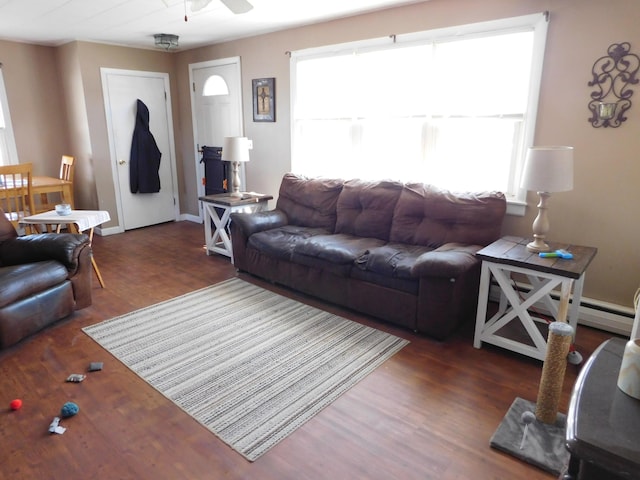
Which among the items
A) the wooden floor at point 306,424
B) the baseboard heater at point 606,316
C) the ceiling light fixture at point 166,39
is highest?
the ceiling light fixture at point 166,39

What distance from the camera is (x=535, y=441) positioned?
1.87m

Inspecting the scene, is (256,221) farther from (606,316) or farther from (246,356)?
(606,316)

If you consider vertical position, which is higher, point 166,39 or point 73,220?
point 166,39

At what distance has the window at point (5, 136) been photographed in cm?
493

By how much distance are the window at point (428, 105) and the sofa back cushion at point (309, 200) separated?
0.99 feet

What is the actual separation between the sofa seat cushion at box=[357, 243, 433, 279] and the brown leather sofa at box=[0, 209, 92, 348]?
6.70 ft

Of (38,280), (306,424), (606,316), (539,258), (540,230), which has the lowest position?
(306,424)

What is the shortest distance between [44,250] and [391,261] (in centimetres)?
244

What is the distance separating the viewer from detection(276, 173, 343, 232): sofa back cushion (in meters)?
3.95

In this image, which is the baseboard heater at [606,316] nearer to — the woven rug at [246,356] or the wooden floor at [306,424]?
the wooden floor at [306,424]

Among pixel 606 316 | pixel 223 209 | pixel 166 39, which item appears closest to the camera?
pixel 606 316

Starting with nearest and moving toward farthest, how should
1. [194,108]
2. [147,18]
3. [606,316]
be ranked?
[606,316], [147,18], [194,108]

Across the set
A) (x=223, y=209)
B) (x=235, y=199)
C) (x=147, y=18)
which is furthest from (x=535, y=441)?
(x=147, y=18)

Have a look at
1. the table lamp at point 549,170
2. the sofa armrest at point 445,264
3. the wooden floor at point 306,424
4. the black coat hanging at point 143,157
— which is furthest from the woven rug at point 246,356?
the black coat hanging at point 143,157
